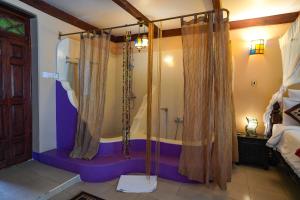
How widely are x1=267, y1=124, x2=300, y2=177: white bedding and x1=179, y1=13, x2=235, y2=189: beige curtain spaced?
2.11ft

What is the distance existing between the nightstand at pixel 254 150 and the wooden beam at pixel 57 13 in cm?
345

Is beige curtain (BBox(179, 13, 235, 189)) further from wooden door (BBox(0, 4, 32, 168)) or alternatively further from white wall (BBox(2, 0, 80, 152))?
wooden door (BBox(0, 4, 32, 168))

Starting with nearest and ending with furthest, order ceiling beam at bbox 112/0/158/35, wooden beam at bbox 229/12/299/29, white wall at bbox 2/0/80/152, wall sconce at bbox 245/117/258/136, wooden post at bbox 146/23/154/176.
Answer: wooden post at bbox 146/23/154/176
ceiling beam at bbox 112/0/158/35
white wall at bbox 2/0/80/152
wooden beam at bbox 229/12/299/29
wall sconce at bbox 245/117/258/136

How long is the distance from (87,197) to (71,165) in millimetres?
611

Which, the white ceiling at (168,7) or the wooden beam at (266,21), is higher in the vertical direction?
the white ceiling at (168,7)

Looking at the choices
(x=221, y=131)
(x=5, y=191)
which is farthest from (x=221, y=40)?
(x=5, y=191)

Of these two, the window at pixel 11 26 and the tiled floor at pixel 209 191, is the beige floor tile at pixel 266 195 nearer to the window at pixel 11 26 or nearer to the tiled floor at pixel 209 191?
the tiled floor at pixel 209 191

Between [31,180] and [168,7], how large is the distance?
9.92 feet

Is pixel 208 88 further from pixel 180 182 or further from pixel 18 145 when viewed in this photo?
pixel 18 145

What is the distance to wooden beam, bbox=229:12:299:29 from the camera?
283 cm

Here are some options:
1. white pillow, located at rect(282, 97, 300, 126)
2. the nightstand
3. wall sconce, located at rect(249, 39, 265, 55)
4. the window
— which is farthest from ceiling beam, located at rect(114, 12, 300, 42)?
the window

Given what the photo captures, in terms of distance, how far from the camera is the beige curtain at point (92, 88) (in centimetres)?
253

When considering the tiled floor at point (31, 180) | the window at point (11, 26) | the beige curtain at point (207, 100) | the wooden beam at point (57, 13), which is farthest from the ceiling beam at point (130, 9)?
the tiled floor at point (31, 180)

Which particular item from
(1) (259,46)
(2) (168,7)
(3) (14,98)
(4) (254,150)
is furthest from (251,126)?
(3) (14,98)
